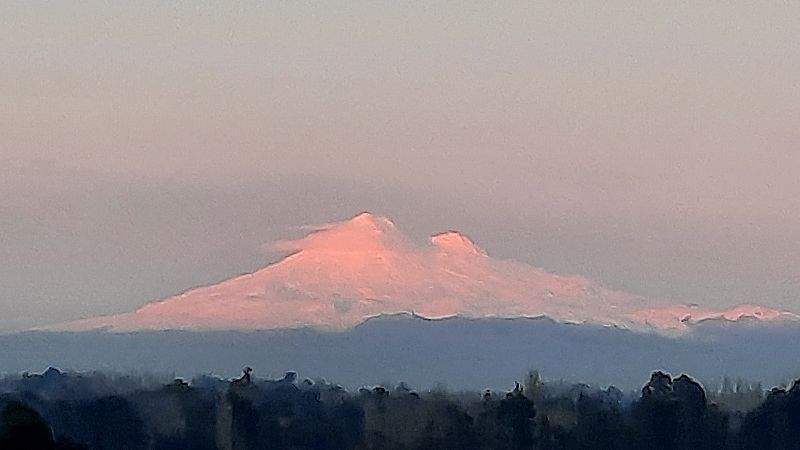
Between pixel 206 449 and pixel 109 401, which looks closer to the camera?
pixel 206 449

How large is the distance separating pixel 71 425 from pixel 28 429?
226ft

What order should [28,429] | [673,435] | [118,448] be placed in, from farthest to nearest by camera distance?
1. [673,435]
2. [118,448]
3. [28,429]

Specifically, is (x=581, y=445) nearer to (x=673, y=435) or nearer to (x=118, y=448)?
(x=673, y=435)

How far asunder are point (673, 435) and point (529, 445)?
7823mm

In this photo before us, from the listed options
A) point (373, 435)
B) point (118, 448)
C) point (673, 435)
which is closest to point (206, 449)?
point (118, 448)

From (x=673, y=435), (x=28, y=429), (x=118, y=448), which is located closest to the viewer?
(x=28, y=429)

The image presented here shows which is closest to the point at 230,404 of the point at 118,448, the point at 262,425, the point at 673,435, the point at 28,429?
the point at 262,425

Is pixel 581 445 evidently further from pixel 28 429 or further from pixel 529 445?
pixel 28 429

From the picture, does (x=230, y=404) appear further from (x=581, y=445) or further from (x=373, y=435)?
(x=581, y=445)

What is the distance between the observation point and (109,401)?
126000mm

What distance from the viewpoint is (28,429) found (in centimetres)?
5088

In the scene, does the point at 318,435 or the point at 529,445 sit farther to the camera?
the point at 318,435

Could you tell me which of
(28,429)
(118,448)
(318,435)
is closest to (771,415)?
(318,435)

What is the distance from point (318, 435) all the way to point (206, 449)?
44.0 ft
